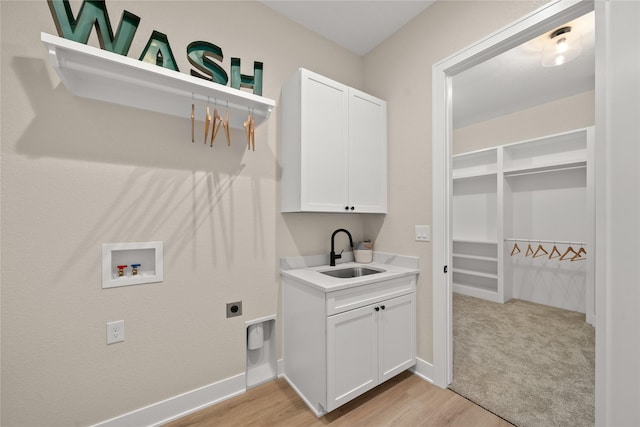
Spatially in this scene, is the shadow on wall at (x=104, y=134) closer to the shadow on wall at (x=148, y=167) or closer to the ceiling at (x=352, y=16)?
the shadow on wall at (x=148, y=167)

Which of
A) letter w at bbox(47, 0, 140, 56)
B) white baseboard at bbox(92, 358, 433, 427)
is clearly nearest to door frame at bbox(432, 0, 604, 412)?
white baseboard at bbox(92, 358, 433, 427)

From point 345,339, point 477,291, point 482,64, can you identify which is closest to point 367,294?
point 345,339

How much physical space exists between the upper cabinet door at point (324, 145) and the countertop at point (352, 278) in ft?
1.59

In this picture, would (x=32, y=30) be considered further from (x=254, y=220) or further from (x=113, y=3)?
(x=254, y=220)

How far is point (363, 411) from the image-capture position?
64.7 inches

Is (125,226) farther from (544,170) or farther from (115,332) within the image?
(544,170)

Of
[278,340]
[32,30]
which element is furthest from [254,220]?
[32,30]

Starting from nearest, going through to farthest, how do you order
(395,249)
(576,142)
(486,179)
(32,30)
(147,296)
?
(32,30)
(147,296)
(395,249)
(576,142)
(486,179)

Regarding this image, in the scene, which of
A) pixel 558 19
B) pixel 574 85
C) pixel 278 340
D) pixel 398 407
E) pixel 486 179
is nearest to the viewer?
pixel 558 19

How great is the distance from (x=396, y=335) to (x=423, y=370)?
0.41 m

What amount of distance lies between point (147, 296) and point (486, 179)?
4519 mm

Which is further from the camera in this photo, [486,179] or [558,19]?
[486,179]

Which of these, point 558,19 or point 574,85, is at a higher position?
point 574,85

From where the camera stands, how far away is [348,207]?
206cm
